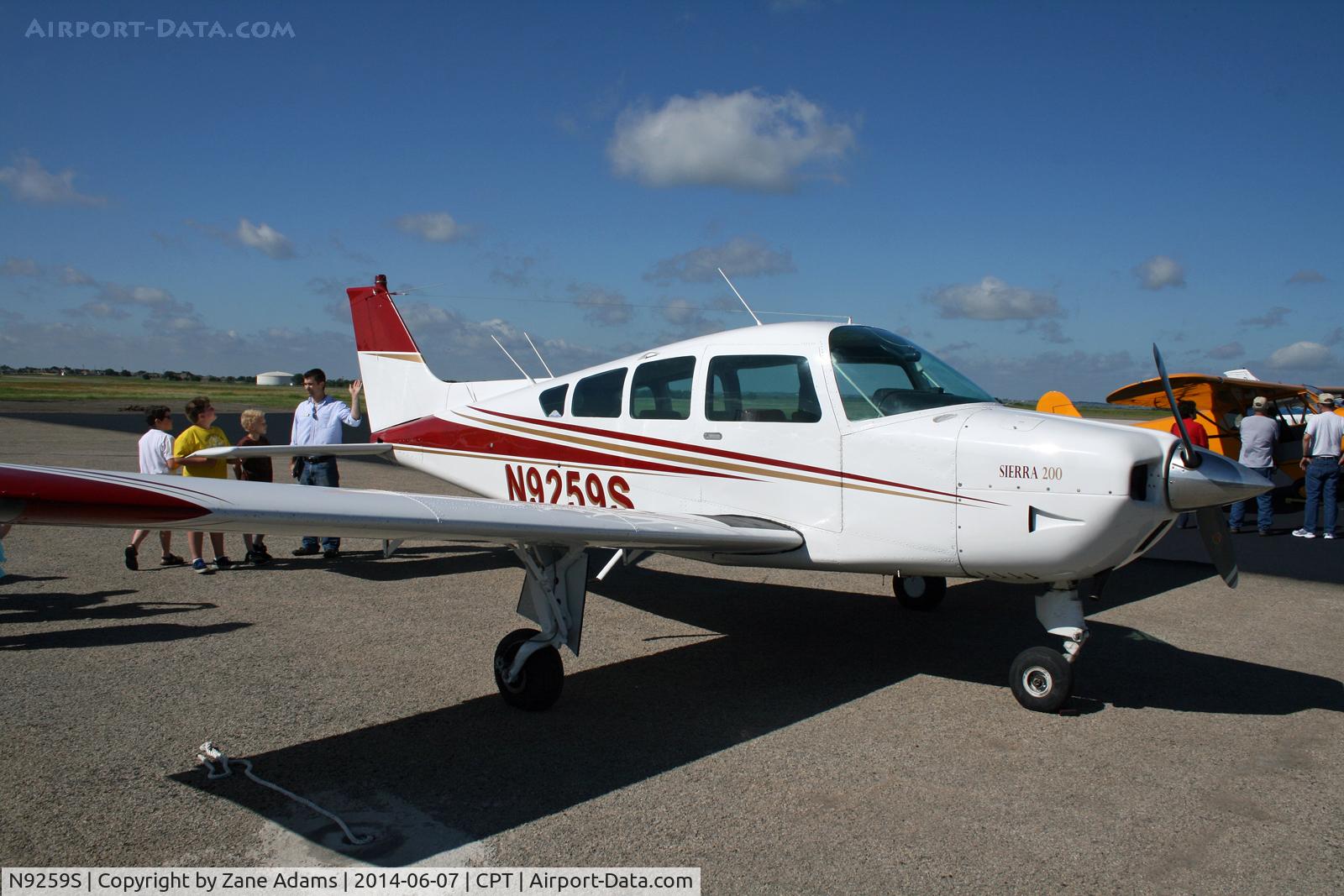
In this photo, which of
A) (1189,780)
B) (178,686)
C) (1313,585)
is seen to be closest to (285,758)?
(178,686)

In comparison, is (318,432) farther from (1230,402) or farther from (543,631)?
(1230,402)

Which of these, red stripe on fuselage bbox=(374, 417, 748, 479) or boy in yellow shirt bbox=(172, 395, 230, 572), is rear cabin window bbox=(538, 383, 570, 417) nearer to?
red stripe on fuselage bbox=(374, 417, 748, 479)

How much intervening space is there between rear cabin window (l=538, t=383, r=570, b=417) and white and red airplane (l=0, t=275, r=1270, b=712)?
0.07m

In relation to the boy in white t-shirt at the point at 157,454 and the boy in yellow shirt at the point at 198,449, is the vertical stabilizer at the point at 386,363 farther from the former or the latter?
the boy in white t-shirt at the point at 157,454

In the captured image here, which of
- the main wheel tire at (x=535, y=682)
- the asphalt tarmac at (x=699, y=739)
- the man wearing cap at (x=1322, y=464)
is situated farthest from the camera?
the man wearing cap at (x=1322, y=464)

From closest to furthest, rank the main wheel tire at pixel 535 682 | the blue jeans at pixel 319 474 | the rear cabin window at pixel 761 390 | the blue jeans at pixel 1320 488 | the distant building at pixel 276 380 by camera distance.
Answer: the main wheel tire at pixel 535 682 → the rear cabin window at pixel 761 390 → the blue jeans at pixel 319 474 → the blue jeans at pixel 1320 488 → the distant building at pixel 276 380

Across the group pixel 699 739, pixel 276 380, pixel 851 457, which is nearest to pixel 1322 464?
pixel 851 457

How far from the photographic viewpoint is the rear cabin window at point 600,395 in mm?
6336

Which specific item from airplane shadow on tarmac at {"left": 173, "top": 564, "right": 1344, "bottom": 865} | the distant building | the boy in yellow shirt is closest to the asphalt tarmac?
airplane shadow on tarmac at {"left": 173, "top": 564, "right": 1344, "bottom": 865}

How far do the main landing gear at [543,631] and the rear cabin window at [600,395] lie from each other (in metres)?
1.62

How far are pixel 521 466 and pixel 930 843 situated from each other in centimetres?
462

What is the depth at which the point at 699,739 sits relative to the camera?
4312 millimetres

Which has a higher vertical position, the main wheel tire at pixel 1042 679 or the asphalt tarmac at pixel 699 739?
the main wheel tire at pixel 1042 679

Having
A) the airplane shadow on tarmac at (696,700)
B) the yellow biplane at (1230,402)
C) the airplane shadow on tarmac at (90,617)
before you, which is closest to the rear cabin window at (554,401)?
the airplane shadow on tarmac at (696,700)
